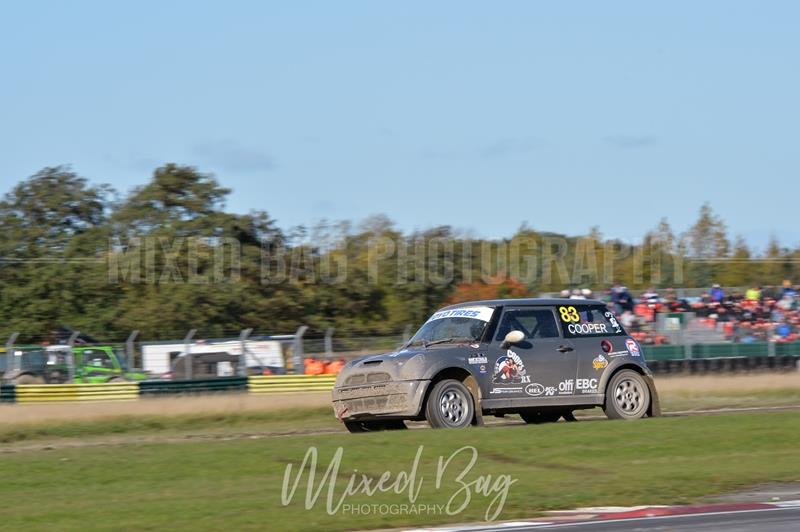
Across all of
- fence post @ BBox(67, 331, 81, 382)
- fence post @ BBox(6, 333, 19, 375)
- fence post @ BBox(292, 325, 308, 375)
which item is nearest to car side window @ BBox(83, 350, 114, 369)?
Answer: fence post @ BBox(67, 331, 81, 382)

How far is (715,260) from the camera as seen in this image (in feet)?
227

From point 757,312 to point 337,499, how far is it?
26842 millimetres

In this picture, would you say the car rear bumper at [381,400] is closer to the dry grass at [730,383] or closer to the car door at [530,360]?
the car door at [530,360]

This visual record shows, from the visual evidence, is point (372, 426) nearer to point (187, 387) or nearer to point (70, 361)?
point (187, 387)

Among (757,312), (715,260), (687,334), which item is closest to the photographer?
(687,334)

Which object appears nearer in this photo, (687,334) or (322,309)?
(687,334)

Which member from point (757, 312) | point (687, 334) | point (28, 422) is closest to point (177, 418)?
point (28, 422)

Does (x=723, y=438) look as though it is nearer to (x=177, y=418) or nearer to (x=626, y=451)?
(x=626, y=451)

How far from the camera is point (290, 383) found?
28734mm

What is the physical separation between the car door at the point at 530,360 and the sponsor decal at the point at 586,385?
0.44 ft

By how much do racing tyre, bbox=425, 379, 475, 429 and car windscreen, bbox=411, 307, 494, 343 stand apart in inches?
29.1

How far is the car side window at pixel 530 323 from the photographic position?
14.6m

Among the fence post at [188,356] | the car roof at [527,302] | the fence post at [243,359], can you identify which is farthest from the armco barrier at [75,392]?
the car roof at [527,302]
